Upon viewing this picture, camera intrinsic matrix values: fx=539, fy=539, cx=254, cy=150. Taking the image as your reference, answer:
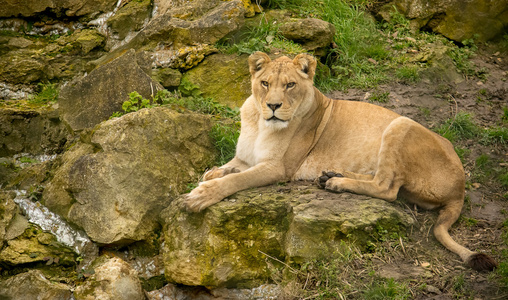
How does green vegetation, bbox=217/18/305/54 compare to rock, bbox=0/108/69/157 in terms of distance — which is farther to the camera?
green vegetation, bbox=217/18/305/54

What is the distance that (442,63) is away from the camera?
9.62 metres

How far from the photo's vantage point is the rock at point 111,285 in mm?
5637

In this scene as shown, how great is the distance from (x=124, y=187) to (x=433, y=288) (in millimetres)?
3661

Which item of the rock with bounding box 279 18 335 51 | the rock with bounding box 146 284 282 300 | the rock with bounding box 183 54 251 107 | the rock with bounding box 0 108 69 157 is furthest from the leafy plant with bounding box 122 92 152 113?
the rock with bounding box 279 18 335 51

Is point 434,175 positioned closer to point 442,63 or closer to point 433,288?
point 433,288

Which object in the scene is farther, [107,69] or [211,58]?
[211,58]

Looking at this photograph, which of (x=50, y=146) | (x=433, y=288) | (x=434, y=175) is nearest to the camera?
(x=433, y=288)

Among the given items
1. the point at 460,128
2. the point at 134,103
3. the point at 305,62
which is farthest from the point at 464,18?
the point at 134,103

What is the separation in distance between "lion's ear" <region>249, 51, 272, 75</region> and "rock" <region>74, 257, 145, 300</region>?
2.71 meters

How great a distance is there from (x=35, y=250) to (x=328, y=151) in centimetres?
367

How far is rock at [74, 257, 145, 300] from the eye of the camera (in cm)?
564

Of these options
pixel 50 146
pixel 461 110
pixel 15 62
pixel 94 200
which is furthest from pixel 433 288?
pixel 15 62

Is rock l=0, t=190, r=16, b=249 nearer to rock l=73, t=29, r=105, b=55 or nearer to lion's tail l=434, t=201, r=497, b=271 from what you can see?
rock l=73, t=29, r=105, b=55

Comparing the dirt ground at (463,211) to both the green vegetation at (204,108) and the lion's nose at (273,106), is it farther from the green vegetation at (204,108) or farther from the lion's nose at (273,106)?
the green vegetation at (204,108)
